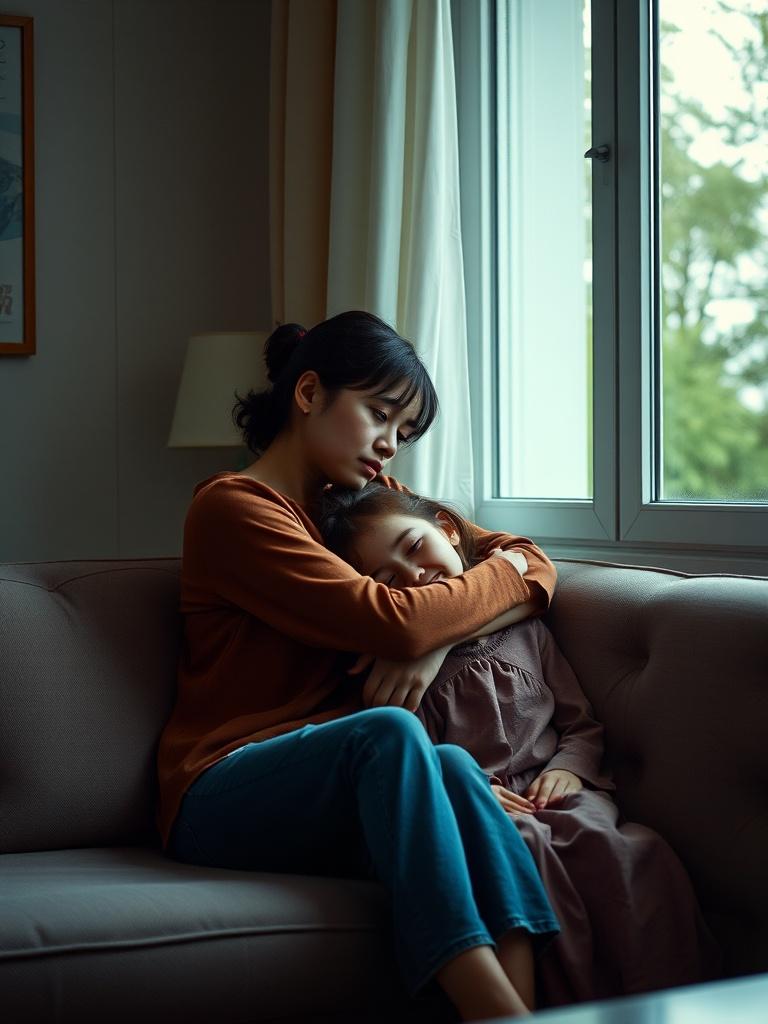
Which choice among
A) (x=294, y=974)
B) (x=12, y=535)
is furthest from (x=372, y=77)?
(x=294, y=974)

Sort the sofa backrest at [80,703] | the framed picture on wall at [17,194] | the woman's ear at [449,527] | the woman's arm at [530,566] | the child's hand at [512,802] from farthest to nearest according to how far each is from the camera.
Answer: the framed picture on wall at [17,194] < the woman's ear at [449,527] < the woman's arm at [530,566] < the sofa backrest at [80,703] < the child's hand at [512,802]

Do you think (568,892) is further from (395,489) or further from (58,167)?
(58,167)

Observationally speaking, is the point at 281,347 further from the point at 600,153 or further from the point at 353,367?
the point at 600,153

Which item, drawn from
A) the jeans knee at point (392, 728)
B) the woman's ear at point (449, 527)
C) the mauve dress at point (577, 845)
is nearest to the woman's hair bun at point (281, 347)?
the woman's ear at point (449, 527)

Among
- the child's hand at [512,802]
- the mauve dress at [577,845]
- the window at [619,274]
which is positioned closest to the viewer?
the mauve dress at [577,845]

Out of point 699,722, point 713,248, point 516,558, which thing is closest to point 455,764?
point 699,722

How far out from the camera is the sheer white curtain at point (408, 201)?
2412mm

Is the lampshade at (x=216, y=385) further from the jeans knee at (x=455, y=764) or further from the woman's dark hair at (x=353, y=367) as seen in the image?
the jeans knee at (x=455, y=764)

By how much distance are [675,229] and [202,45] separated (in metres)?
1.64

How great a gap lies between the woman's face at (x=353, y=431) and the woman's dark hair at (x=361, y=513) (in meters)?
0.04

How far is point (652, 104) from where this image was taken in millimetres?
2154

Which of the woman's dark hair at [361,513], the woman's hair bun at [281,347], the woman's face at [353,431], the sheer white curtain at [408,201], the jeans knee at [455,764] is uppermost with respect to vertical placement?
the sheer white curtain at [408,201]

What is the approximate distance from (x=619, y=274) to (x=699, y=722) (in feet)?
3.47

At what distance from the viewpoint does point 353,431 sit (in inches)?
71.3
